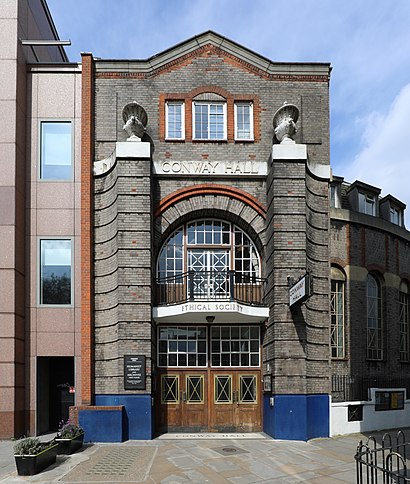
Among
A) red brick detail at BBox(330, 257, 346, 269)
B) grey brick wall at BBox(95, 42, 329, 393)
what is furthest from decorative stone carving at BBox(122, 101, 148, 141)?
red brick detail at BBox(330, 257, 346, 269)

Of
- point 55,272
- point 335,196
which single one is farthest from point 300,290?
point 55,272

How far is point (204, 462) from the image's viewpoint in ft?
40.4

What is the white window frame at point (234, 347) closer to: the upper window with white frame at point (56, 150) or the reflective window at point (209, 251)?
the reflective window at point (209, 251)

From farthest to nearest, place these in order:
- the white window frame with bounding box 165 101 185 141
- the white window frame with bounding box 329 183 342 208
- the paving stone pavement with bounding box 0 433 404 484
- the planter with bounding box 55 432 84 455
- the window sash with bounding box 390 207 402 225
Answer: the window sash with bounding box 390 207 402 225, the white window frame with bounding box 329 183 342 208, the white window frame with bounding box 165 101 185 141, the planter with bounding box 55 432 84 455, the paving stone pavement with bounding box 0 433 404 484

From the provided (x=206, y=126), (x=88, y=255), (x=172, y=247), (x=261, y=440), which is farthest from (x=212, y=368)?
(x=206, y=126)

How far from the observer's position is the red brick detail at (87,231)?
15867 mm

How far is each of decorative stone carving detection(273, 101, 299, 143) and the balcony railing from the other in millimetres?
4252

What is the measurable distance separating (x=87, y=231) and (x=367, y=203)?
10.8 metres

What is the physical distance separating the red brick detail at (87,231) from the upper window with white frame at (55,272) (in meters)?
0.54

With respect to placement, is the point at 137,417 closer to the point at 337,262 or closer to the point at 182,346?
the point at 182,346

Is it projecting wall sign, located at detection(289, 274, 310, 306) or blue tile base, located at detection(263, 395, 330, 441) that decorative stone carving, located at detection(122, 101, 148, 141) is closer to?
projecting wall sign, located at detection(289, 274, 310, 306)

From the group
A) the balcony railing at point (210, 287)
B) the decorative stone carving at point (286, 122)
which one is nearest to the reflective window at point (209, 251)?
the balcony railing at point (210, 287)

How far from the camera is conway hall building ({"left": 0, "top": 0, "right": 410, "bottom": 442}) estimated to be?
51.2ft

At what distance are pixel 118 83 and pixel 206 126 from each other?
302 centimetres
